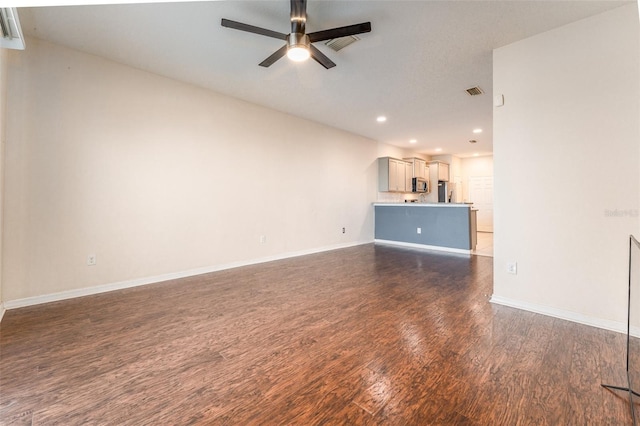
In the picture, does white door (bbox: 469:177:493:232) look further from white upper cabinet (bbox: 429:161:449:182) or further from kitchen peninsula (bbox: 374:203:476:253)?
kitchen peninsula (bbox: 374:203:476:253)

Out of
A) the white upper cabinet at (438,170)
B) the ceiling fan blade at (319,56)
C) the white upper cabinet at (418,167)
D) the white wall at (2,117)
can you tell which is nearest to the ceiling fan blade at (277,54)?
the ceiling fan blade at (319,56)

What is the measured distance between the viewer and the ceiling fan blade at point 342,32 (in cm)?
219

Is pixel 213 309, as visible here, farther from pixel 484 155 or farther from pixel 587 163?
pixel 484 155

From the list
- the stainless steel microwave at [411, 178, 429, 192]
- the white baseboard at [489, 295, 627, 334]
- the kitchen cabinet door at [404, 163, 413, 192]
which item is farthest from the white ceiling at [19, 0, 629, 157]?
the stainless steel microwave at [411, 178, 429, 192]

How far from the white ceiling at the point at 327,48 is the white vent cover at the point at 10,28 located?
58 cm

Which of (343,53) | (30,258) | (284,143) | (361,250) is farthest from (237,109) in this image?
(361,250)

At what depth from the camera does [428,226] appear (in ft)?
20.1

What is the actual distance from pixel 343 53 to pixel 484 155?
27.2ft

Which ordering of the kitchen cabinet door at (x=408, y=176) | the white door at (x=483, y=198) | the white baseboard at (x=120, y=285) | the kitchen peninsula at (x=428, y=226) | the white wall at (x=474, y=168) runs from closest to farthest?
the white baseboard at (x=120, y=285)
the kitchen peninsula at (x=428, y=226)
the kitchen cabinet door at (x=408, y=176)
the white door at (x=483, y=198)
the white wall at (x=474, y=168)

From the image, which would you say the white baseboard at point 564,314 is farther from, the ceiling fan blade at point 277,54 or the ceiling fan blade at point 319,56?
the ceiling fan blade at point 277,54

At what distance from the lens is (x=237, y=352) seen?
197cm

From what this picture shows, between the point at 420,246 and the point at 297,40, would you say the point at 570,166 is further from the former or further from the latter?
the point at 420,246

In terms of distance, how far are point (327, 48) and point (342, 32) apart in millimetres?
794

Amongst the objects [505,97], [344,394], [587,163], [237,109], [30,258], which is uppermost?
[237,109]
